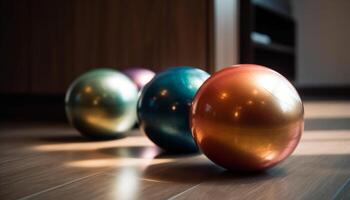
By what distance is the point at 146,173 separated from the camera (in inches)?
41.6

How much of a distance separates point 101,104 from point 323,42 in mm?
3607

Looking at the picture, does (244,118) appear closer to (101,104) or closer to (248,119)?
(248,119)

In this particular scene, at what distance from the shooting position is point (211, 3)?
2123mm

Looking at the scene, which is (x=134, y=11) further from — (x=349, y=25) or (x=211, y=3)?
(x=349, y=25)

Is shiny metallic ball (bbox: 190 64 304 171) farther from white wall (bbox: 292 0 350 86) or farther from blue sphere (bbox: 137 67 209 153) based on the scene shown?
white wall (bbox: 292 0 350 86)

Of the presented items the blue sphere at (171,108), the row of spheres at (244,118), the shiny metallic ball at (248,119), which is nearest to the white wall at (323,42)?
the blue sphere at (171,108)

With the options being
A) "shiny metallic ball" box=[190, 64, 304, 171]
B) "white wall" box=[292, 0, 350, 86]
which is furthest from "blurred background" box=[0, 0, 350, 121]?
"white wall" box=[292, 0, 350, 86]

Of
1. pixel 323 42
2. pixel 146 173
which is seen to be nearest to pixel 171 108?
pixel 146 173

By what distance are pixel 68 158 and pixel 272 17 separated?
3219 millimetres

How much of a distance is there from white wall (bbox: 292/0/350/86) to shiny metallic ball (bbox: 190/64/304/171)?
12.4 feet

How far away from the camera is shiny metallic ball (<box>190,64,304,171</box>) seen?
3.21 ft

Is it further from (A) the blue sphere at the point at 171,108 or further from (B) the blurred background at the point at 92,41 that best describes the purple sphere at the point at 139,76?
(A) the blue sphere at the point at 171,108

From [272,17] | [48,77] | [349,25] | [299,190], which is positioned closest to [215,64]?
[48,77]

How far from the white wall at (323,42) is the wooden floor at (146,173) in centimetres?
316
